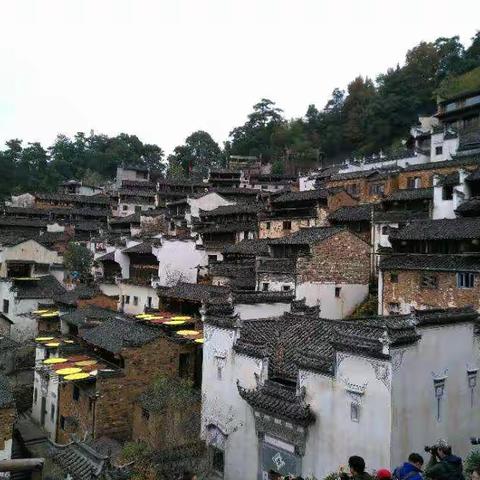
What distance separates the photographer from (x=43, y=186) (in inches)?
3652

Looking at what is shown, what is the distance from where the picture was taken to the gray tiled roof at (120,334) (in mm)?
24516

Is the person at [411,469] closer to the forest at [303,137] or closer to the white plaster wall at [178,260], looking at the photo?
the white plaster wall at [178,260]

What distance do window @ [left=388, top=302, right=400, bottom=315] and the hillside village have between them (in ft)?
0.59

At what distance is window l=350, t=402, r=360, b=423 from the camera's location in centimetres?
1462

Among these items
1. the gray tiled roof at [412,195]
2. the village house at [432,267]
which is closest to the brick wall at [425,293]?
the village house at [432,267]

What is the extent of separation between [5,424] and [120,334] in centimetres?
897

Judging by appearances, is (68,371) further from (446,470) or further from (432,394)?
(446,470)

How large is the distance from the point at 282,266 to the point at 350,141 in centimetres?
5387

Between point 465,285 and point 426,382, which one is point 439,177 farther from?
point 426,382

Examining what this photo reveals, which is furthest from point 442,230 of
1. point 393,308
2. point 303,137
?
point 303,137

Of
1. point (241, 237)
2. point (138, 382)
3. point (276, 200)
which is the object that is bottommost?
point (138, 382)

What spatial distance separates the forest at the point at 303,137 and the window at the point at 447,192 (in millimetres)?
34933

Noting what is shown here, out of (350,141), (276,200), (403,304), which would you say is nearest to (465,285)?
(403,304)

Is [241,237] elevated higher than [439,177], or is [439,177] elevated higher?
[439,177]
